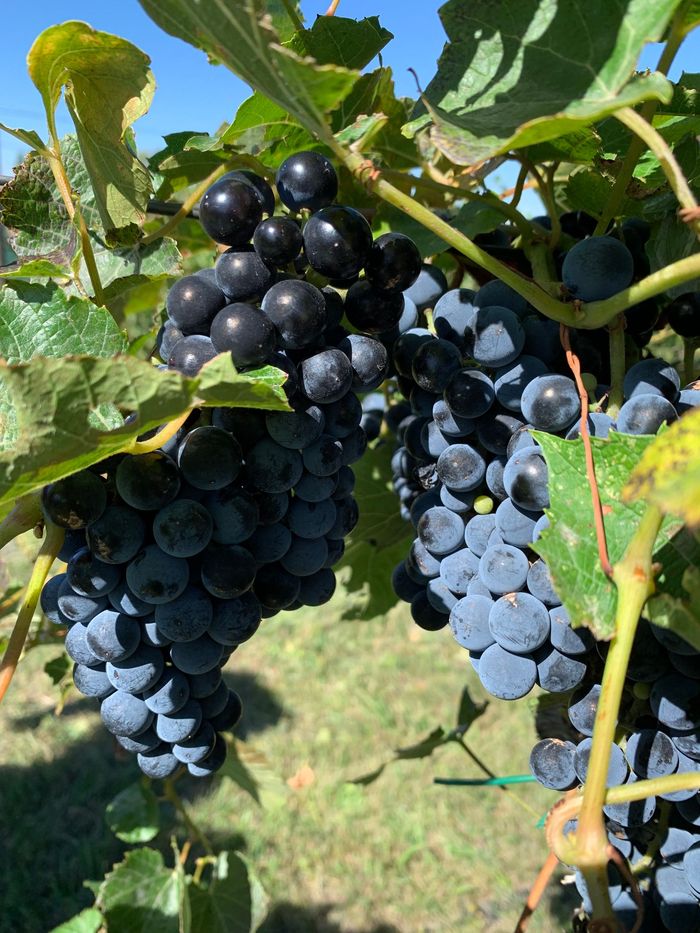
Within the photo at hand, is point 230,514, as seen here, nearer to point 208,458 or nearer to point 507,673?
point 208,458

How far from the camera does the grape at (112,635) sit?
74 centimetres

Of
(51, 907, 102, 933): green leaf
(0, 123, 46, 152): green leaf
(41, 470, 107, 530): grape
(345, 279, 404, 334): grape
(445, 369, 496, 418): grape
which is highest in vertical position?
(0, 123, 46, 152): green leaf

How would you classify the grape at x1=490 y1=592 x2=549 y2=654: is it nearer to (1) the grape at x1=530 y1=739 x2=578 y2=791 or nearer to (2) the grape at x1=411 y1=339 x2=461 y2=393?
(1) the grape at x1=530 y1=739 x2=578 y2=791

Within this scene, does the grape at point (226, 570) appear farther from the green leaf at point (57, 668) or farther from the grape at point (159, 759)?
the green leaf at point (57, 668)

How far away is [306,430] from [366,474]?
52 centimetres

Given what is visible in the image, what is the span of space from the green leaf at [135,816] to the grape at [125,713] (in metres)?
0.81

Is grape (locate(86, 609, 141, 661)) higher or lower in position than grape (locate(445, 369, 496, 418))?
lower

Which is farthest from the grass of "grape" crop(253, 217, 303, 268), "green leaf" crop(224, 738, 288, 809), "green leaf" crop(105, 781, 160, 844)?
"grape" crop(253, 217, 303, 268)

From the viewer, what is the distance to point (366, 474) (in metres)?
1.23

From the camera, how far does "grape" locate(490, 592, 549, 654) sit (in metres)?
0.69

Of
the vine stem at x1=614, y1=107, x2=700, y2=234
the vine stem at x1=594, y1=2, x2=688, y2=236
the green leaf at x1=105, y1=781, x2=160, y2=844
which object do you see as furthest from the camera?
the green leaf at x1=105, y1=781, x2=160, y2=844

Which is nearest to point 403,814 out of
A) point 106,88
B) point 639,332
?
point 639,332

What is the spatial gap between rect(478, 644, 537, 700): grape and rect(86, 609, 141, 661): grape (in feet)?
1.11

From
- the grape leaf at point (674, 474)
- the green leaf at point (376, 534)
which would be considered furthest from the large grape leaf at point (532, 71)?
the green leaf at point (376, 534)
